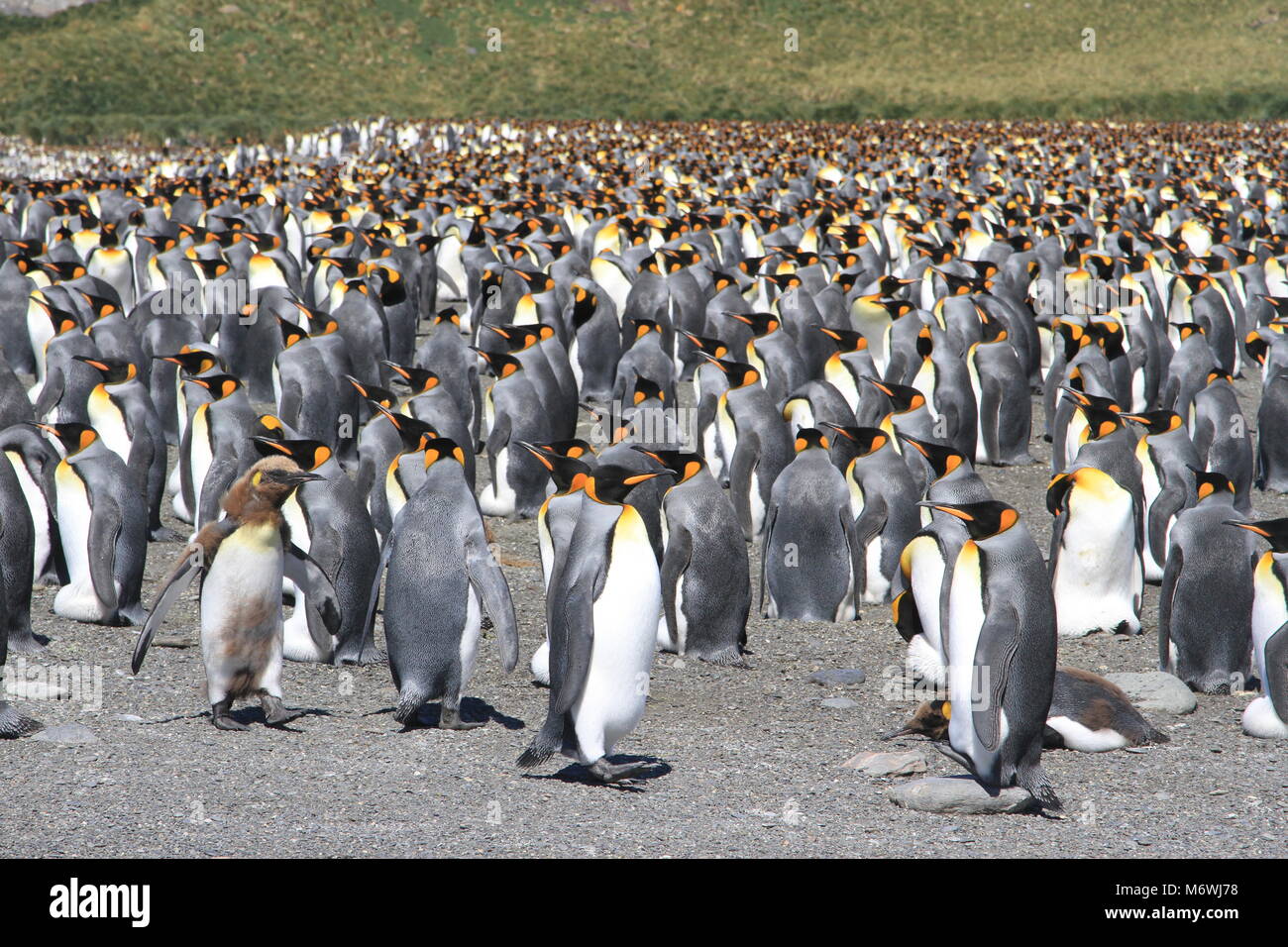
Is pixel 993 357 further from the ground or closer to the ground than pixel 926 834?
further from the ground

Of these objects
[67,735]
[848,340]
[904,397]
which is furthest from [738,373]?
[67,735]

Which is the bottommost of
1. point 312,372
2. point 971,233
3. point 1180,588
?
point 1180,588

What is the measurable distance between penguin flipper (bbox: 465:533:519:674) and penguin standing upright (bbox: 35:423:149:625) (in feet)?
5.87

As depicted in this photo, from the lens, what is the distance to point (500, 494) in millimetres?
7465

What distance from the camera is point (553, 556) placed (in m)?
5.08

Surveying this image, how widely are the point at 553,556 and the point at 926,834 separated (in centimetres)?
195

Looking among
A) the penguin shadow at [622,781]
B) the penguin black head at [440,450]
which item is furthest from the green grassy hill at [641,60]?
the penguin shadow at [622,781]

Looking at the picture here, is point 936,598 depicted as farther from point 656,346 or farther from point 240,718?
point 656,346

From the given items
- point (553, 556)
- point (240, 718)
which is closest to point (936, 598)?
point (553, 556)

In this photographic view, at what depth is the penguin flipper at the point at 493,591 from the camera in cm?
419

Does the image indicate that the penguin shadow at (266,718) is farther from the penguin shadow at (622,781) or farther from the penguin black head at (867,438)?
the penguin black head at (867,438)

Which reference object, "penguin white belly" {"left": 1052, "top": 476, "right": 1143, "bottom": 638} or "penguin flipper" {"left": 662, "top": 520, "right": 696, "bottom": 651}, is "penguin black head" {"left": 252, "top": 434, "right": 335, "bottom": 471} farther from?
"penguin white belly" {"left": 1052, "top": 476, "right": 1143, "bottom": 638}

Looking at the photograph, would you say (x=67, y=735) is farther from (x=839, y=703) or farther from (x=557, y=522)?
(x=839, y=703)

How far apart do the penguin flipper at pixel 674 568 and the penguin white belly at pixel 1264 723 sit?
6.97 feet
